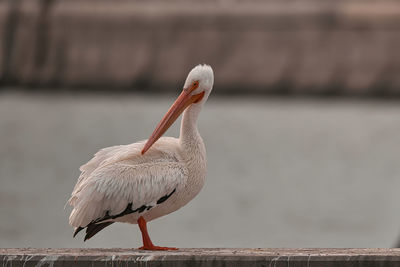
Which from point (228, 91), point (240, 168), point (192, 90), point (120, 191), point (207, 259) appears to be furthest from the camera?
point (228, 91)

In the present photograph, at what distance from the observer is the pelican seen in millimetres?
5039

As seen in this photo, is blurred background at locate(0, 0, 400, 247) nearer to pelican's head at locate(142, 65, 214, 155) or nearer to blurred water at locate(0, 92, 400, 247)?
blurred water at locate(0, 92, 400, 247)

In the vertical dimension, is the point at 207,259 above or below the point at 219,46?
above

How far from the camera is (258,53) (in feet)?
91.2

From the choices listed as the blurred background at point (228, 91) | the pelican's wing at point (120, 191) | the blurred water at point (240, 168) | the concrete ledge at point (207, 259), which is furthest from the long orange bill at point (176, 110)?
the blurred background at point (228, 91)

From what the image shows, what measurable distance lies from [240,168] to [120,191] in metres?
16.7

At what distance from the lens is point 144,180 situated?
5.12 meters

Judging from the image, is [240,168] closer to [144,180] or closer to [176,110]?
[176,110]

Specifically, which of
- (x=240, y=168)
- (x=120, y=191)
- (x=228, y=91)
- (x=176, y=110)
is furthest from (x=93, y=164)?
(x=228, y=91)

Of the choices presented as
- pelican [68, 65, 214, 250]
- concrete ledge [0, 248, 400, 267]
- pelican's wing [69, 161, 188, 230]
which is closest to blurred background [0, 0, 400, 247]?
pelican [68, 65, 214, 250]

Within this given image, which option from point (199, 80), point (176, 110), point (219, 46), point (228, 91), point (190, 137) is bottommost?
point (228, 91)

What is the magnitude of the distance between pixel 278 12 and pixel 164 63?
3.47 meters

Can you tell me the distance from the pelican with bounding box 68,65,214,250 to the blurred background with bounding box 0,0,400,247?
1410 centimetres

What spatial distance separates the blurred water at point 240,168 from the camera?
1719cm
